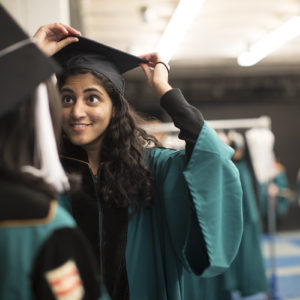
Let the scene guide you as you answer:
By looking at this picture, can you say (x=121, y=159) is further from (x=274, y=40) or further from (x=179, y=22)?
(x=274, y=40)

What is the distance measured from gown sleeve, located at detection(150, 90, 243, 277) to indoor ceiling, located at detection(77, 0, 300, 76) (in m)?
3.13

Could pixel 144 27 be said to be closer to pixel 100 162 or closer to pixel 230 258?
pixel 100 162

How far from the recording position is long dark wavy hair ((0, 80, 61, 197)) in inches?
29.4

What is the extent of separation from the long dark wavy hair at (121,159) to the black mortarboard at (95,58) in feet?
0.08

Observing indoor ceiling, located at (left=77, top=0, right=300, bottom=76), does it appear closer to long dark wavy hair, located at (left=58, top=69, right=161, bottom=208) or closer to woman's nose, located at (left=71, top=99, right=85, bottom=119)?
long dark wavy hair, located at (left=58, top=69, right=161, bottom=208)

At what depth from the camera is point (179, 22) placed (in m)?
3.35

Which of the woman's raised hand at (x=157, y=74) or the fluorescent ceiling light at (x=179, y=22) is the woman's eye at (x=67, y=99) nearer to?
the woman's raised hand at (x=157, y=74)

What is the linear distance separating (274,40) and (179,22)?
1.59 meters

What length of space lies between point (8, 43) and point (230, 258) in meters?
1.03

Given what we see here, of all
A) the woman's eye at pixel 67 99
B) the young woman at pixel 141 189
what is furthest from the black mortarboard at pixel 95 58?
the woman's eye at pixel 67 99

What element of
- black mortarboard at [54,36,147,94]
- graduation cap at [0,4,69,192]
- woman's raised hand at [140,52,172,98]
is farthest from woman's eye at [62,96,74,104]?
graduation cap at [0,4,69,192]

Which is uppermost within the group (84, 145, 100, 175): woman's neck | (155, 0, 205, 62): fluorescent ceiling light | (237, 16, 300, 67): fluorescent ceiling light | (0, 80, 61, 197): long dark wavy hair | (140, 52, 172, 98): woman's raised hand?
(237, 16, 300, 67): fluorescent ceiling light

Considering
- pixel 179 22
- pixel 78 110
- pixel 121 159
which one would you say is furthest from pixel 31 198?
pixel 179 22

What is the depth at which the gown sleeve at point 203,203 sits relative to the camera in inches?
51.6
